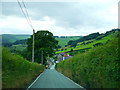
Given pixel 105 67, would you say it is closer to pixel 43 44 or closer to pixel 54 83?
pixel 54 83

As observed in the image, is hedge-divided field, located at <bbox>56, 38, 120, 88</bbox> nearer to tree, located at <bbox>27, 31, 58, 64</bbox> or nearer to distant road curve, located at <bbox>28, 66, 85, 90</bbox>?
distant road curve, located at <bbox>28, 66, 85, 90</bbox>

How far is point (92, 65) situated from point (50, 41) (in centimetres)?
4215

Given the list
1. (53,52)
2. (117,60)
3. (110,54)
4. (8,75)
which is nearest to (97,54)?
(110,54)

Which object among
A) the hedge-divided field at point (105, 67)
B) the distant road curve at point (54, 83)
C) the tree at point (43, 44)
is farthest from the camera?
the tree at point (43, 44)

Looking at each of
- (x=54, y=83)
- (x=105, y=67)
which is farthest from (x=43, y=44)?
(x=105, y=67)

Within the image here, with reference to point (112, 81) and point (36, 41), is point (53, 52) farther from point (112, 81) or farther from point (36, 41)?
point (112, 81)

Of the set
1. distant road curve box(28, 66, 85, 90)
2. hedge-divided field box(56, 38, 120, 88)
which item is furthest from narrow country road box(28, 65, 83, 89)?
hedge-divided field box(56, 38, 120, 88)

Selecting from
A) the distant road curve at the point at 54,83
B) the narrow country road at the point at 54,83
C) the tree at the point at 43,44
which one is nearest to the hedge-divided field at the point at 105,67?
the distant road curve at the point at 54,83

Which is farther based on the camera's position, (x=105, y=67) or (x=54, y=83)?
(x=54, y=83)

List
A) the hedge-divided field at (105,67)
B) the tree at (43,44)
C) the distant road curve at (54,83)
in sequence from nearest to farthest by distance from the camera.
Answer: the hedge-divided field at (105,67) → the distant road curve at (54,83) → the tree at (43,44)

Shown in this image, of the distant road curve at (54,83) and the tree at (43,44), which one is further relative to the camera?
the tree at (43,44)

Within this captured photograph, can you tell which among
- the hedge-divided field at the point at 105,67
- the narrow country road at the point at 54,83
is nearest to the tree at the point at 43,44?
the narrow country road at the point at 54,83

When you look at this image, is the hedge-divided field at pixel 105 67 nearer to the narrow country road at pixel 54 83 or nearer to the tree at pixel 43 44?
the narrow country road at pixel 54 83

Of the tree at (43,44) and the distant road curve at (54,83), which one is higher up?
the tree at (43,44)
